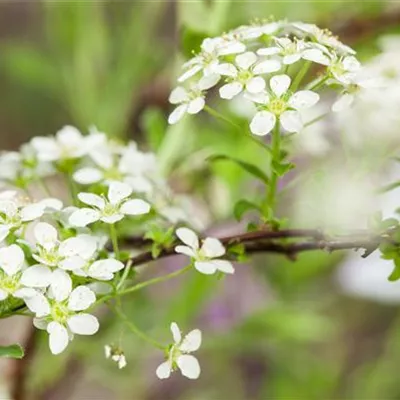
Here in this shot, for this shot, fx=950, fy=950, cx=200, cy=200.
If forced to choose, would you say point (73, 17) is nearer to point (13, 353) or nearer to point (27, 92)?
point (27, 92)

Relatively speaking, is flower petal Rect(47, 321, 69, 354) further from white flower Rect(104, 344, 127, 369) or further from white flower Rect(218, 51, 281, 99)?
white flower Rect(218, 51, 281, 99)

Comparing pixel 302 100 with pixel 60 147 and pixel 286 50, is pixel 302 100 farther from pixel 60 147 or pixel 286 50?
pixel 60 147

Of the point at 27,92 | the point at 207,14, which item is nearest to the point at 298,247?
the point at 207,14

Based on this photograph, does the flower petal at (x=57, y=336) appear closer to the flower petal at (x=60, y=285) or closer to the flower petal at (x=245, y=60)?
the flower petal at (x=60, y=285)

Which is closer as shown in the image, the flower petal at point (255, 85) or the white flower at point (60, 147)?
the flower petal at point (255, 85)

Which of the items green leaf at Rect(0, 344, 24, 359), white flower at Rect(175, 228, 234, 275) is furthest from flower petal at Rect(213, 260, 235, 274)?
green leaf at Rect(0, 344, 24, 359)

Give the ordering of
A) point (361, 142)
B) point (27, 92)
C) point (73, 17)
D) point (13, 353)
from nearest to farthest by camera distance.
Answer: point (13, 353) → point (361, 142) → point (73, 17) → point (27, 92)

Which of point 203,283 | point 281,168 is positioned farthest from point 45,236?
point 203,283

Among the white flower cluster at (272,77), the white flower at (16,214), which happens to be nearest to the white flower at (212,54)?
the white flower cluster at (272,77)
